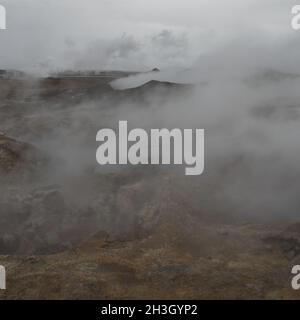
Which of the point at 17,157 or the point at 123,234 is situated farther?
the point at 17,157

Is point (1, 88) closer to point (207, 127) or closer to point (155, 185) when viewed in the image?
point (207, 127)

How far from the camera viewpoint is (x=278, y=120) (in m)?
94.4

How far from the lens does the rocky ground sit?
3991 cm

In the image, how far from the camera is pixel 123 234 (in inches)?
2141

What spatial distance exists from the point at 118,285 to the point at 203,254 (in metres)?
9.97

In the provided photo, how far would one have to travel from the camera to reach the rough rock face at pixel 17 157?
2785 inches

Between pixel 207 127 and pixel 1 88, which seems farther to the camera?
pixel 1 88

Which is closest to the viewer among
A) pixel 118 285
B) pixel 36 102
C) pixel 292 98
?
pixel 118 285

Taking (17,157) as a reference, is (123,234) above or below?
below

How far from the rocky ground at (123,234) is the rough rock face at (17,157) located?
161 millimetres

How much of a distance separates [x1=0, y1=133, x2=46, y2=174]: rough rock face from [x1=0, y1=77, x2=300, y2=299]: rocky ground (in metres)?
0.16

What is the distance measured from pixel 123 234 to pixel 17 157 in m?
27.8

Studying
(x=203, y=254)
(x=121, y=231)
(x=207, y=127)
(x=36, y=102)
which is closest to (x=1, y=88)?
Result: (x=36, y=102)

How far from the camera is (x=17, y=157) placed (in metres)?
73.9
